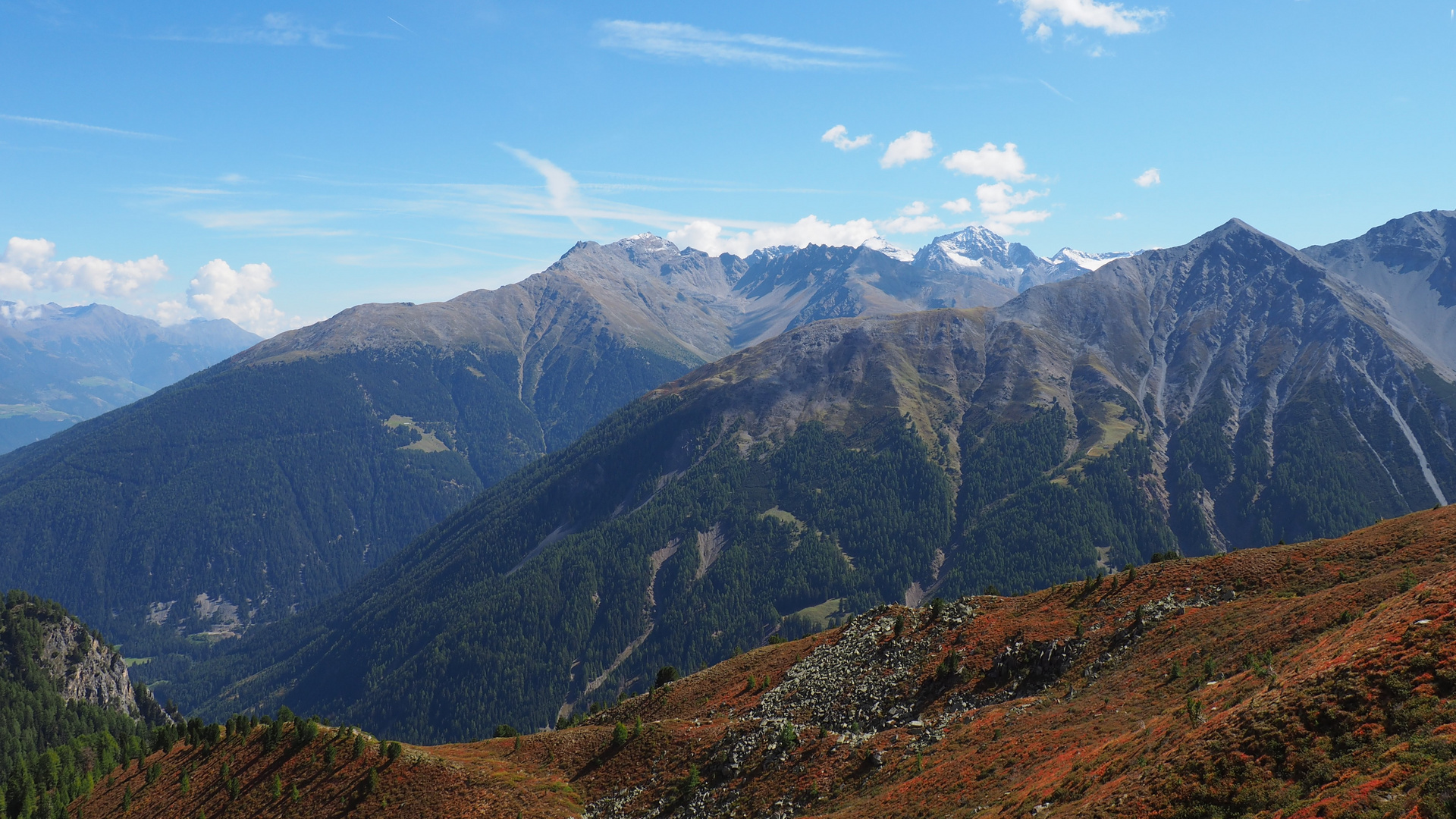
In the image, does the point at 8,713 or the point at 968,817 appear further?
the point at 8,713

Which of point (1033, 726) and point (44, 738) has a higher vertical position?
point (1033, 726)

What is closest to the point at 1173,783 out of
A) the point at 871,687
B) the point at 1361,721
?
the point at 1361,721

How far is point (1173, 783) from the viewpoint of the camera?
31.8 meters

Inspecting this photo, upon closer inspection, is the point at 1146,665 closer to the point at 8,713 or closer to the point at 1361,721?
the point at 1361,721

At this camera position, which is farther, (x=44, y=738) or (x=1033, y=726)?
(x=44, y=738)

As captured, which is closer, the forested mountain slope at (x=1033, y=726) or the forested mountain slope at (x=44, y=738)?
the forested mountain slope at (x=1033, y=726)

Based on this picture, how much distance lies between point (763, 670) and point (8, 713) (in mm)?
203749

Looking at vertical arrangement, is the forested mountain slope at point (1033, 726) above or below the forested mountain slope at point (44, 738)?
above

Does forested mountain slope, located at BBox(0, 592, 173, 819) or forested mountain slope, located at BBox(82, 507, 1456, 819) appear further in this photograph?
forested mountain slope, located at BBox(0, 592, 173, 819)

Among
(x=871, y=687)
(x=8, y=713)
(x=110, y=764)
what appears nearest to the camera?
(x=871, y=687)

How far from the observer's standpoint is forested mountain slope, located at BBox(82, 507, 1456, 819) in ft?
101

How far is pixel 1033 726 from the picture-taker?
175ft

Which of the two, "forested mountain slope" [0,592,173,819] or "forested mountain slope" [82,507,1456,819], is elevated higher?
"forested mountain slope" [82,507,1456,819]

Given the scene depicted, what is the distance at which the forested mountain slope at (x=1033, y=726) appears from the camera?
30.7m
